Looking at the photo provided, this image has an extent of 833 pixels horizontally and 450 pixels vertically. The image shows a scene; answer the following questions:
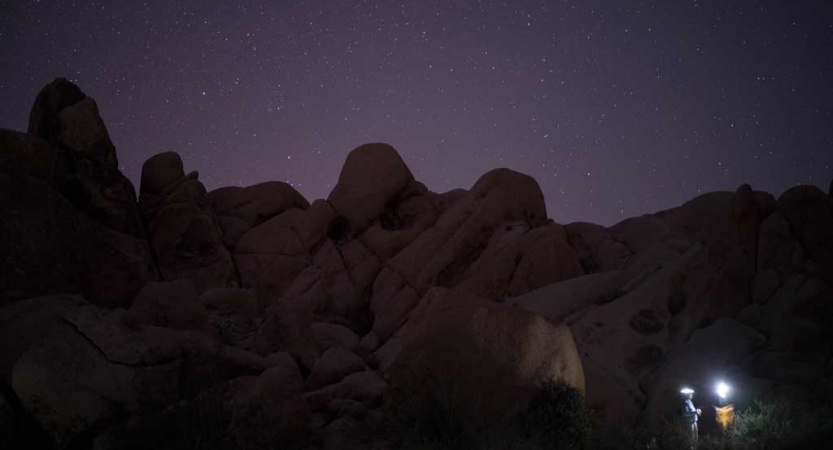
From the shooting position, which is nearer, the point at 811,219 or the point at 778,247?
the point at 778,247

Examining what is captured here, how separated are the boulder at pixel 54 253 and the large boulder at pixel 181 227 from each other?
→ 19.1ft

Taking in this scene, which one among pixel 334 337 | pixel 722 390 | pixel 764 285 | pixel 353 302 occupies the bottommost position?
pixel 353 302

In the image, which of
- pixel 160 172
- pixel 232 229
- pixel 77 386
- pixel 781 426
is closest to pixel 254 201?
pixel 232 229

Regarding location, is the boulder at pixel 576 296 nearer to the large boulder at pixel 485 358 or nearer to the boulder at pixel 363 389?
the large boulder at pixel 485 358

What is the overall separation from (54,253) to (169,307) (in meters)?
6.32

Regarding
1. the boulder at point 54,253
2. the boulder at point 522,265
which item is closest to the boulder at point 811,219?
the boulder at point 522,265

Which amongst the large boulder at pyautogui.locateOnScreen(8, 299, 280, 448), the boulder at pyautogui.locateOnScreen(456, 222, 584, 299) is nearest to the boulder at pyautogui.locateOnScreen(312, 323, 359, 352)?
the boulder at pyautogui.locateOnScreen(456, 222, 584, 299)

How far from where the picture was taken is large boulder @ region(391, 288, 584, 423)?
9695mm

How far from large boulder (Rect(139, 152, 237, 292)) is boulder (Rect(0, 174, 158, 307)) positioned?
582 centimetres

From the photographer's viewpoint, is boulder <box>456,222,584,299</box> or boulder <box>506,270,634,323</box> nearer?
boulder <box>506,270,634,323</box>

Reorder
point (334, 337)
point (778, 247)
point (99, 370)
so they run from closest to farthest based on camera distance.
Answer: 1. point (99, 370)
2. point (778, 247)
3. point (334, 337)

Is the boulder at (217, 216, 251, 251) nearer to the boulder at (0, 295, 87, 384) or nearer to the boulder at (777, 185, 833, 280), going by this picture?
the boulder at (0, 295, 87, 384)

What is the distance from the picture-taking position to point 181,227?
2541 cm

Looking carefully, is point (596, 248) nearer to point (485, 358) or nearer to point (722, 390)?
point (722, 390)
